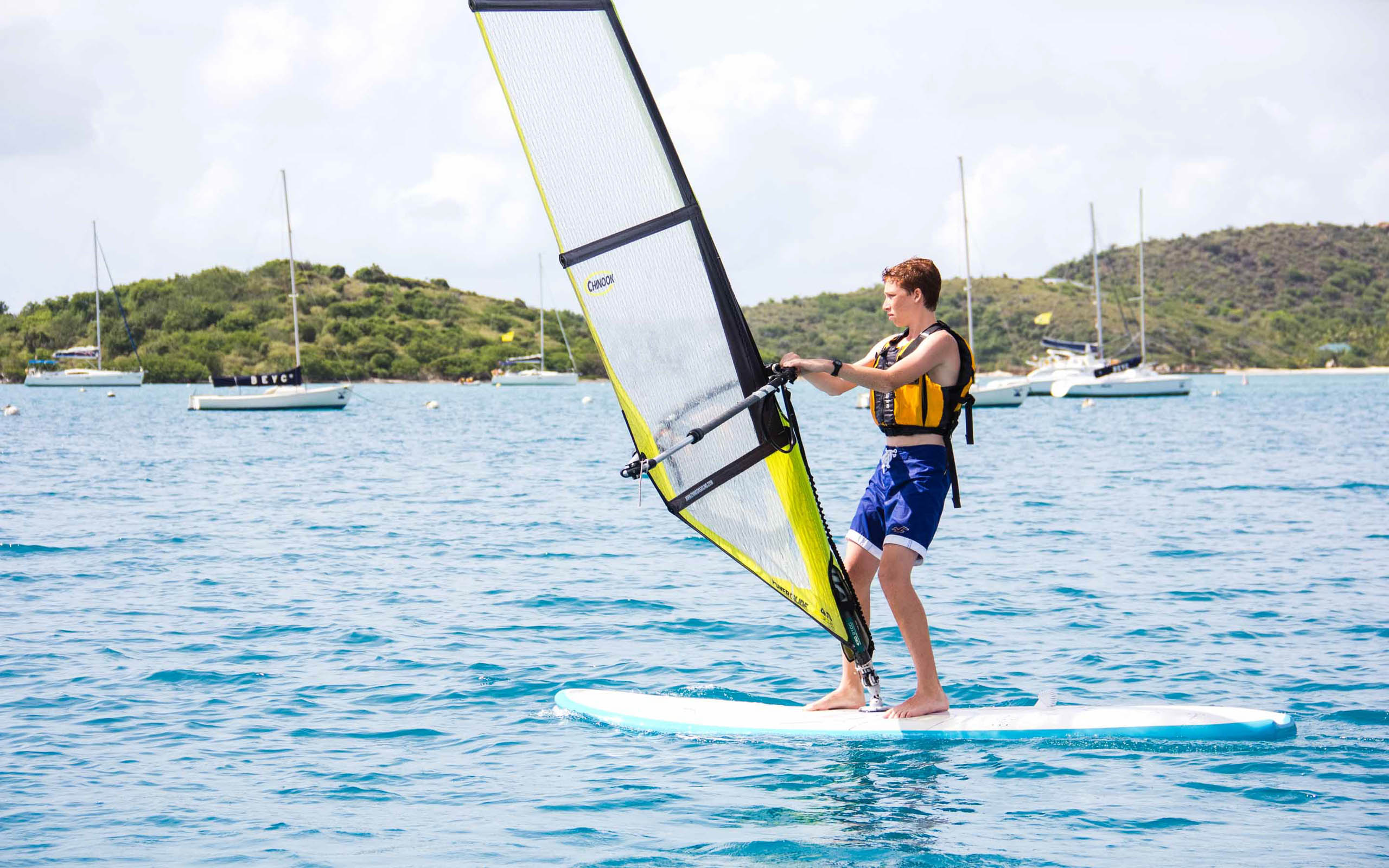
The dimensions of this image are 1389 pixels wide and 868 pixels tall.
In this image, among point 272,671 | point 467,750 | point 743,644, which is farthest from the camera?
point 743,644

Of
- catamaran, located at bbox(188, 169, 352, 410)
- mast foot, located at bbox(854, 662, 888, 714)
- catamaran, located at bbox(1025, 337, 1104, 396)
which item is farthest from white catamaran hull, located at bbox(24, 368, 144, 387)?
mast foot, located at bbox(854, 662, 888, 714)

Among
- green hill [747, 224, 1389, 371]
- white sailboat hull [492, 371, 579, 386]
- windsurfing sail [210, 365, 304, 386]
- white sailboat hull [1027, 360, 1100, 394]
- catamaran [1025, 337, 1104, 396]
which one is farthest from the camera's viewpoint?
green hill [747, 224, 1389, 371]

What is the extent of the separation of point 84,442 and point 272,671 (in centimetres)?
2432

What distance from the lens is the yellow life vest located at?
183 inches

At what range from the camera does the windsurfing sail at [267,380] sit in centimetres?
4433

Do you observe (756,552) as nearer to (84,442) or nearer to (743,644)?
(743,644)

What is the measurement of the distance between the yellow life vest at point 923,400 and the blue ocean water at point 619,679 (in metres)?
1.30

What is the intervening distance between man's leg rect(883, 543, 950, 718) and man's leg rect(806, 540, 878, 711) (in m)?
0.13

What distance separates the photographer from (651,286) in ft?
14.8

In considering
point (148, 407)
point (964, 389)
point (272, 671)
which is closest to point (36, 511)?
point (272, 671)

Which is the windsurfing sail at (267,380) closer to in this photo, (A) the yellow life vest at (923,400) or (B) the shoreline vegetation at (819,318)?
(B) the shoreline vegetation at (819,318)

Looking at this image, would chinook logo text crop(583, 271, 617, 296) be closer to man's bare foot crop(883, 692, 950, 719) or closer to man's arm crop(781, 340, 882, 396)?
man's arm crop(781, 340, 882, 396)

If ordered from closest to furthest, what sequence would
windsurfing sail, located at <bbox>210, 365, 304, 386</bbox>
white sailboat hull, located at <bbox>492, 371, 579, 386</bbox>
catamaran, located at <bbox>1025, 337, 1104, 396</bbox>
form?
windsurfing sail, located at <bbox>210, 365, 304, 386</bbox>
catamaran, located at <bbox>1025, 337, 1104, 396</bbox>
white sailboat hull, located at <bbox>492, 371, 579, 386</bbox>

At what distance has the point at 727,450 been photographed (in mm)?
4672
